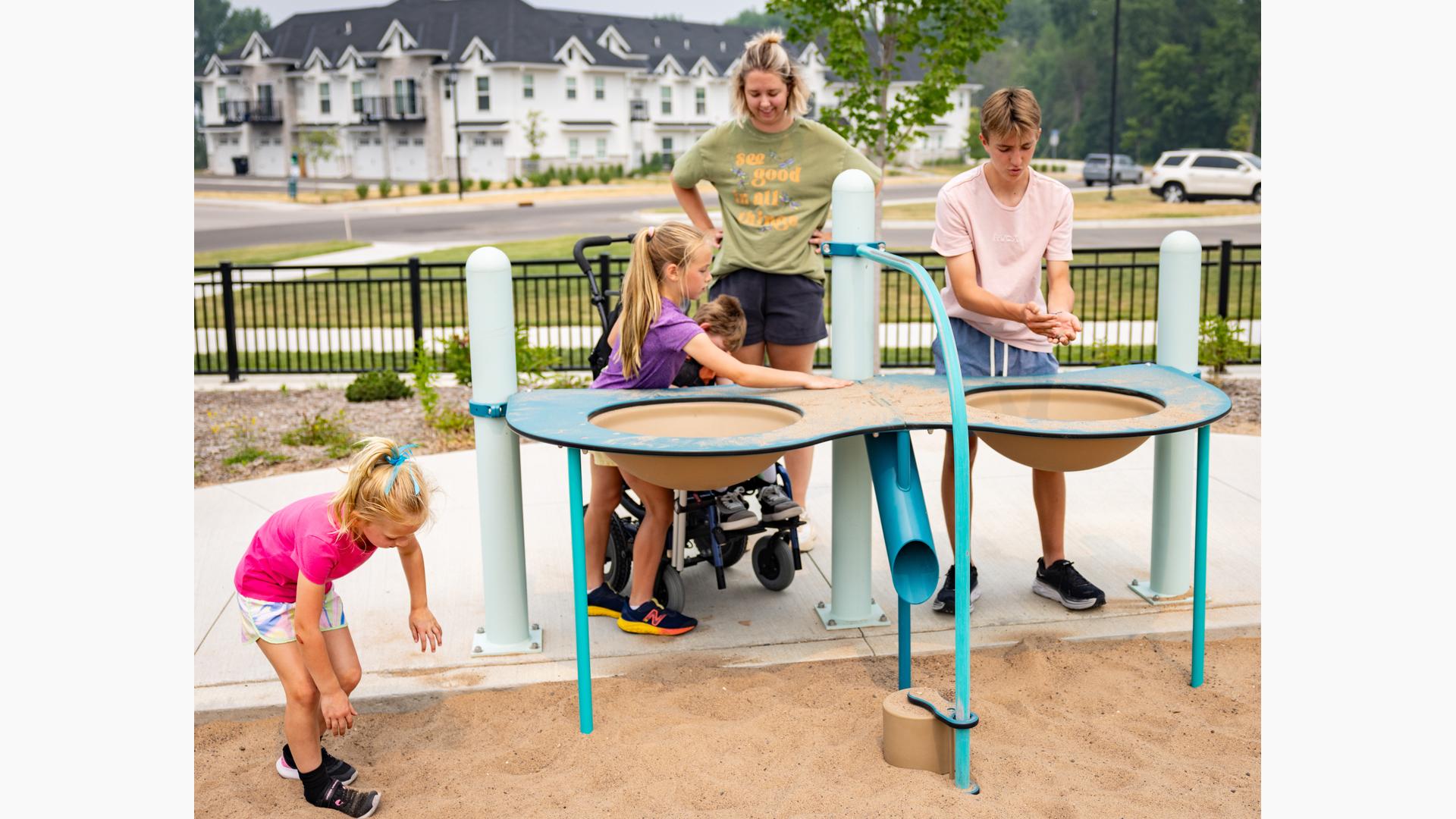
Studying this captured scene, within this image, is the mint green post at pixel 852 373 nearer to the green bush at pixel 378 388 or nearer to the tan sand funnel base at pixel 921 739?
the tan sand funnel base at pixel 921 739

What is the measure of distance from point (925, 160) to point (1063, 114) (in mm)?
19084

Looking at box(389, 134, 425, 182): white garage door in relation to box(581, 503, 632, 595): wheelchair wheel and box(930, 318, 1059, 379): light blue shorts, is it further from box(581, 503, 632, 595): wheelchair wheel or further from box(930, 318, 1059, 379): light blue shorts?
box(930, 318, 1059, 379): light blue shorts

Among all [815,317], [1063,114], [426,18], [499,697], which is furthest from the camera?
[1063,114]

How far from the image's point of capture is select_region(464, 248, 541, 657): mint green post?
397 centimetres

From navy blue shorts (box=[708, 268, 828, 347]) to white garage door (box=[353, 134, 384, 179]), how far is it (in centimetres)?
6709

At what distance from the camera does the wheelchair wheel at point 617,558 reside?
4.54 meters

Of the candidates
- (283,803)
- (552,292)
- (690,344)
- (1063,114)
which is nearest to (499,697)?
(283,803)

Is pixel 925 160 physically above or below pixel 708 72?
below

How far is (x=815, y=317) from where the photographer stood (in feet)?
16.7

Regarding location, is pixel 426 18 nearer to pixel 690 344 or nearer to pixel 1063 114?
pixel 1063 114

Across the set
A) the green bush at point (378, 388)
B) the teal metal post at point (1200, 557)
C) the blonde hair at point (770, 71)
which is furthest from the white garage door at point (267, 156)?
the teal metal post at point (1200, 557)

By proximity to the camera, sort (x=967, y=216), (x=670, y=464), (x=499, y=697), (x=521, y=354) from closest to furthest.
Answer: (x=670, y=464)
(x=499, y=697)
(x=967, y=216)
(x=521, y=354)

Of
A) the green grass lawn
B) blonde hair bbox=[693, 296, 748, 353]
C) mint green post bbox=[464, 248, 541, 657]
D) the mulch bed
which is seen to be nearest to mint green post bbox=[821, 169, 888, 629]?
→ blonde hair bbox=[693, 296, 748, 353]

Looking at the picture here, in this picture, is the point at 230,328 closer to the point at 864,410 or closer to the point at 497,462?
the point at 497,462
